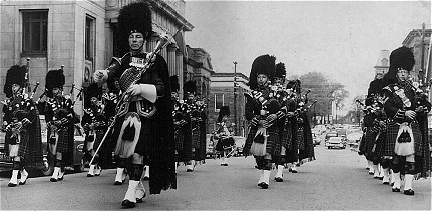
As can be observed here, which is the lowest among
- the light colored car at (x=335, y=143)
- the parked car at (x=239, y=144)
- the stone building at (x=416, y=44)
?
the light colored car at (x=335, y=143)

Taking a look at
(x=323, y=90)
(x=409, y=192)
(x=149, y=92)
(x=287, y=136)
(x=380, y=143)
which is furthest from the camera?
(x=323, y=90)

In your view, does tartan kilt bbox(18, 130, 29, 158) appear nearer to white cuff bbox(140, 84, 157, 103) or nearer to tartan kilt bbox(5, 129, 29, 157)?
tartan kilt bbox(5, 129, 29, 157)

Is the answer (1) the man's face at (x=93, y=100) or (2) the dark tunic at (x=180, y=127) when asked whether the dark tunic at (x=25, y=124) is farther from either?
(2) the dark tunic at (x=180, y=127)

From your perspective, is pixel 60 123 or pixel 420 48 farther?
pixel 420 48

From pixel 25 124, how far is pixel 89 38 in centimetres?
991

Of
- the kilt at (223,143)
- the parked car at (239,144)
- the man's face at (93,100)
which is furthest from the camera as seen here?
the parked car at (239,144)

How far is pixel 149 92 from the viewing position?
6227 mm

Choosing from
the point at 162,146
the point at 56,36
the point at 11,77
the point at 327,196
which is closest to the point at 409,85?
the point at 327,196

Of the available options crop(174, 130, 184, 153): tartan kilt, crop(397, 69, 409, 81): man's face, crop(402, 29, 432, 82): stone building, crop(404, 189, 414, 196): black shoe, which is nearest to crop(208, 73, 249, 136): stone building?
crop(174, 130, 184, 153): tartan kilt

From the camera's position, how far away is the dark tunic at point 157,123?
6.39 m

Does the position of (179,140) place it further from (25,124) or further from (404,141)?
(404,141)

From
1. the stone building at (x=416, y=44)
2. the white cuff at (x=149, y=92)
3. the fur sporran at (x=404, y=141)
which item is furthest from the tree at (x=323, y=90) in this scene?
the white cuff at (x=149, y=92)

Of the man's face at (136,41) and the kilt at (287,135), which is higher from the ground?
the man's face at (136,41)

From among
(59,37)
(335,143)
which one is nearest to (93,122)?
(59,37)
